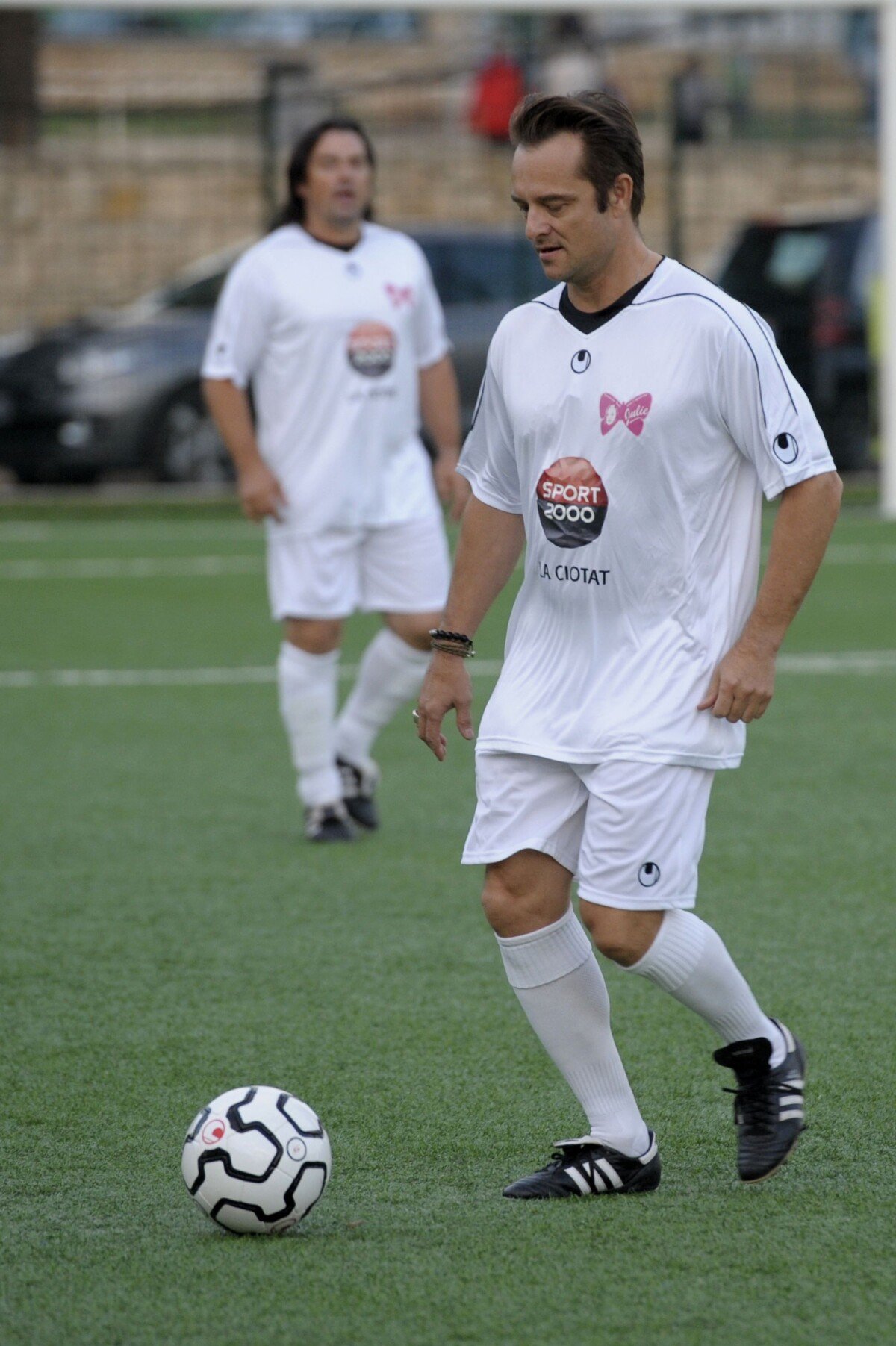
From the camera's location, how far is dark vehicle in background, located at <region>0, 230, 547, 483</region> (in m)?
17.1

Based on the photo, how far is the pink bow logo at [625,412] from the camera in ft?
12.0

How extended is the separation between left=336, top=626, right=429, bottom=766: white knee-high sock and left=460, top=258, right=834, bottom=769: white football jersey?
11.1 feet

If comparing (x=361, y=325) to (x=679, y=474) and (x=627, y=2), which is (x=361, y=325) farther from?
(x=627, y=2)

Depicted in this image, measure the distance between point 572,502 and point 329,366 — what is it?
3495 mm

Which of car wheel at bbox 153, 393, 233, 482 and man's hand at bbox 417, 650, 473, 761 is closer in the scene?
man's hand at bbox 417, 650, 473, 761

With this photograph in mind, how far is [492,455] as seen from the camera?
3967 mm

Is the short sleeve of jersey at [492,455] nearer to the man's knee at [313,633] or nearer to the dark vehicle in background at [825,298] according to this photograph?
the man's knee at [313,633]

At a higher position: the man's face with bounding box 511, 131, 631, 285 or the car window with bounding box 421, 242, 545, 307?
the man's face with bounding box 511, 131, 631, 285

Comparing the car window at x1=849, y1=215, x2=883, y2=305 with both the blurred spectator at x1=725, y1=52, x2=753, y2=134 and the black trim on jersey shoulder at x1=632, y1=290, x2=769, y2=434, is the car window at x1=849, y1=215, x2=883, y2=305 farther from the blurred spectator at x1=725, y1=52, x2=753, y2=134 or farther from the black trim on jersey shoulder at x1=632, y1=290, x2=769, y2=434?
the black trim on jersey shoulder at x1=632, y1=290, x2=769, y2=434

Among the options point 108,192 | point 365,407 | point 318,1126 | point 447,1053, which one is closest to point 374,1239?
point 318,1126

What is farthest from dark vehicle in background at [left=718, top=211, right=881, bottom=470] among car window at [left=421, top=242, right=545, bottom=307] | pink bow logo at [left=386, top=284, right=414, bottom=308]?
pink bow logo at [left=386, top=284, right=414, bottom=308]

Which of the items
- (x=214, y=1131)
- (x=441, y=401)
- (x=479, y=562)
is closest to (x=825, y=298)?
(x=441, y=401)

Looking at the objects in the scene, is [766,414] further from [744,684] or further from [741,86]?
[741,86]

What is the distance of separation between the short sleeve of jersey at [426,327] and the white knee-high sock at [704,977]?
12.7ft
